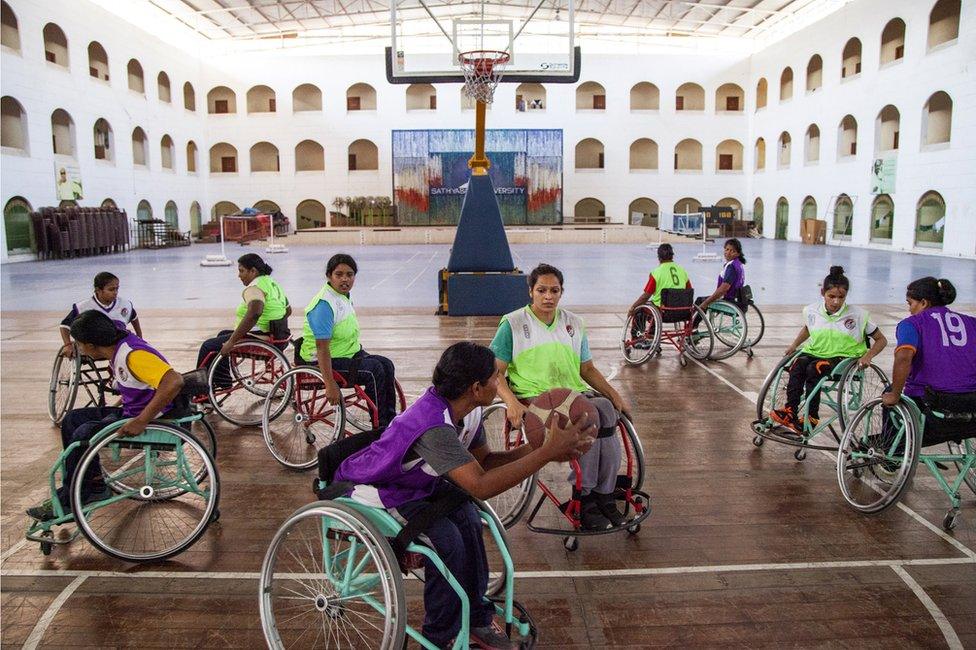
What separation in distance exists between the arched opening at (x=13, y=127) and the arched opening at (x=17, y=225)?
162cm

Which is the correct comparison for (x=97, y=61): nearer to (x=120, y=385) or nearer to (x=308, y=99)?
(x=308, y=99)

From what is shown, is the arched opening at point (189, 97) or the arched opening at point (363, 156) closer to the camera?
the arched opening at point (189, 97)

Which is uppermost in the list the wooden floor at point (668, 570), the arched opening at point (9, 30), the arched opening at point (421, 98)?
the arched opening at point (421, 98)

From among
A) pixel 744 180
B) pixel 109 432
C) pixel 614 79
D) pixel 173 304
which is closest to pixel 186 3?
pixel 614 79

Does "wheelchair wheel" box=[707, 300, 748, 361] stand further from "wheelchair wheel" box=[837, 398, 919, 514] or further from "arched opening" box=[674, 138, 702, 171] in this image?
"arched opening" box=[674, 138, 702, 171]

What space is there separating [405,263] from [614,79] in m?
19.6

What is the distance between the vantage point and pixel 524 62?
32531mm

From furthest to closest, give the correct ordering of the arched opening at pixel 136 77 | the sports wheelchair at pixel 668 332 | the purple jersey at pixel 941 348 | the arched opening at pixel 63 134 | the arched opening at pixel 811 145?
the arched opening at pixel 811 145
the arched opening at pixel 136 77
the arched opening at pixel 63 134
the sports wheelchair at pixel 668 332
the purple jersey at pixel 941 348

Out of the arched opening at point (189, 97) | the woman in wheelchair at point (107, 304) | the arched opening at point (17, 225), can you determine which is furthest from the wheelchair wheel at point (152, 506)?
the arched opening at point (189, 97)

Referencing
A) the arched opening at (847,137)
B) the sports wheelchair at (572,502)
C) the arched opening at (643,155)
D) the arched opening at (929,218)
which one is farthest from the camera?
the arched opening at (643,155)

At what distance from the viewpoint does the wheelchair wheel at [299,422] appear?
4.56 m

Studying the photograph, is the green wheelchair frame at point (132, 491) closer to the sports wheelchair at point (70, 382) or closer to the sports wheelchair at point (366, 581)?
the sports wheelchair at point (366, 581)

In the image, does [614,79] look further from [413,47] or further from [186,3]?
[186,3]

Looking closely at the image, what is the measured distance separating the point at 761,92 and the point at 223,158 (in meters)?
26.1
